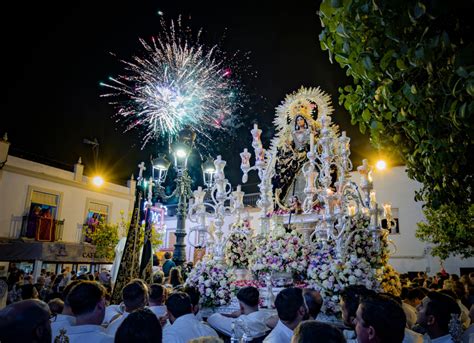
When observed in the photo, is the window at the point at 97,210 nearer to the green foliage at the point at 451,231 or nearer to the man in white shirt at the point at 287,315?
the green foliage at the point at 451,231

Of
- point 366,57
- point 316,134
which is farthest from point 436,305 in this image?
point 316,134

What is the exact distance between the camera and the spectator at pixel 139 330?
93.3 inches

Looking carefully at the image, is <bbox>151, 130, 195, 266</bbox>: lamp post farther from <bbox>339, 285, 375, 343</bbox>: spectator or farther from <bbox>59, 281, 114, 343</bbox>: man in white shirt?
<bbox>339, 285, 375, 343</bbox>: spectator

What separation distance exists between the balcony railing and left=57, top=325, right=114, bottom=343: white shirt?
789 inches

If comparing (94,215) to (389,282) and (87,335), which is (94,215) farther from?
(87,335)

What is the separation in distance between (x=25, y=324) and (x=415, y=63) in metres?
3.25

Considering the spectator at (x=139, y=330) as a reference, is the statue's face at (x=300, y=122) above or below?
above

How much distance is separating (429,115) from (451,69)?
0.53 metres

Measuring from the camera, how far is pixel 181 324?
3.88 m

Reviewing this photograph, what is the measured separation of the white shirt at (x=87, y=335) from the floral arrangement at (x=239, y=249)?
5010mm

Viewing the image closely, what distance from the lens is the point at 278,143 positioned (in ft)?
35.0

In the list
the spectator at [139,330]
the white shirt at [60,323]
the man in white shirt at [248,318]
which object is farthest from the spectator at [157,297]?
the spectator at [139,330]

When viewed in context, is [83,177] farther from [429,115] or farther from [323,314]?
[429,115]

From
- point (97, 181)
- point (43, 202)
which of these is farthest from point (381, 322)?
point (97, 181)
